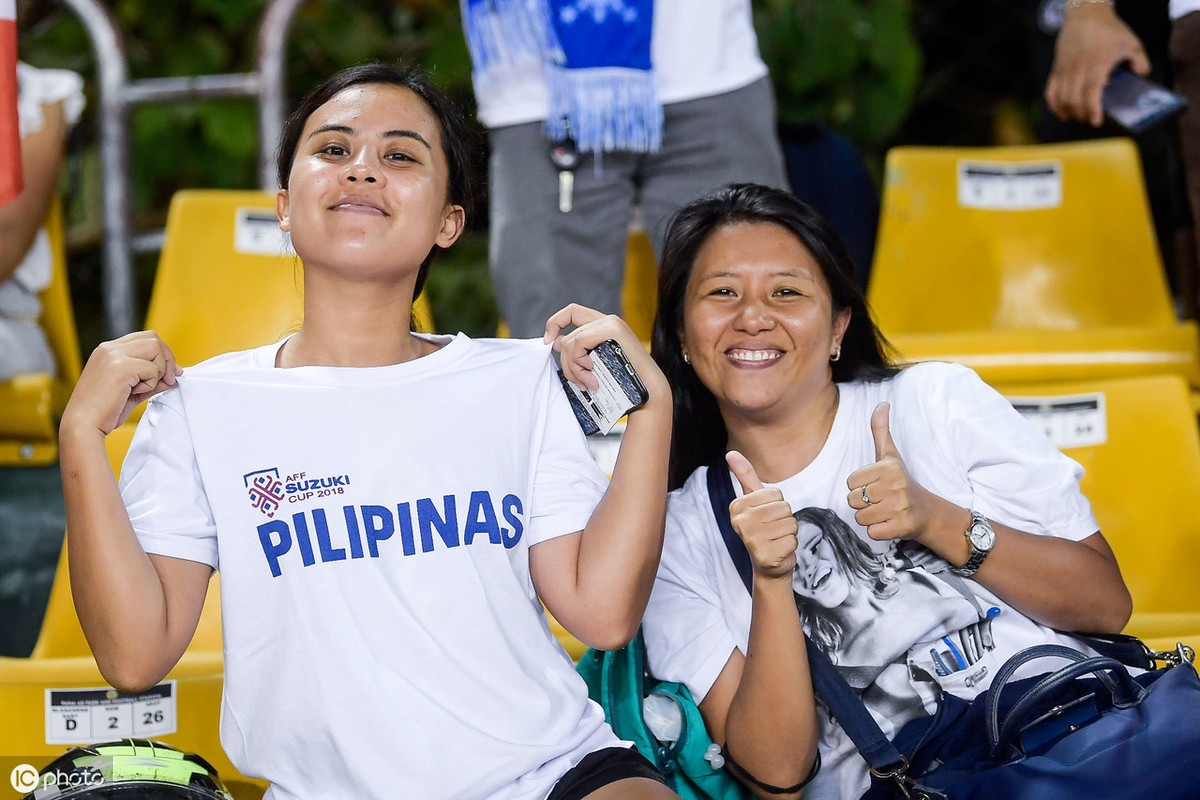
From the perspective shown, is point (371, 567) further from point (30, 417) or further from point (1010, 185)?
point (1010, 185)

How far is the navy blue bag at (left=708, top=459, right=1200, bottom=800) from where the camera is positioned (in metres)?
1.35

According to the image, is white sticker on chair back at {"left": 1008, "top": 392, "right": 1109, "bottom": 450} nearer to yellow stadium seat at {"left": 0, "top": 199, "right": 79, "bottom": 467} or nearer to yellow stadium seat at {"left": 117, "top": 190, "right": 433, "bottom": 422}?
yellow stadium seat at {"left": 117, "top": 190, "right": 433, "bottom": 422}

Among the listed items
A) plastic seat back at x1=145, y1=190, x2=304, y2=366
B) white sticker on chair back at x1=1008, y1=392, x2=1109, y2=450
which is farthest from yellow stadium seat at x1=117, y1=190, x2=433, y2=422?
white sticker on chair back at x1=1008, y1=392, x2=1109, y2=450

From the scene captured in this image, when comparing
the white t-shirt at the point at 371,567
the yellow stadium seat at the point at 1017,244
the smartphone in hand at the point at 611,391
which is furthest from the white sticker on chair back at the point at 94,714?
the yellow stadium seat at the point at 1017,244

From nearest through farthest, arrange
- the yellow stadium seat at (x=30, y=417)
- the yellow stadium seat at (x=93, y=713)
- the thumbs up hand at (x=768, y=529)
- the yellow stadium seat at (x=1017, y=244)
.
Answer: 1. the thumbs up hand at (x=768, y=529)
2. the yellow stadium seat at (x=93, y=713)
3. the yellow stadium seat at (x=30, y=417)
4. the yellow stadium seat at (x=1017, y=244)

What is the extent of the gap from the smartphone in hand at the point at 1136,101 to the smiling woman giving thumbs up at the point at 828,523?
0.79 metres

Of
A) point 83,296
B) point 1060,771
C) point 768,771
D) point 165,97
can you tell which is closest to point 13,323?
point 165,97

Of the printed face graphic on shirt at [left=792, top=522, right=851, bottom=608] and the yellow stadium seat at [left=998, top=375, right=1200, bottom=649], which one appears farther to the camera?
the yellow stadium seat at [left=998, top=375, right=1200, bottom=649]

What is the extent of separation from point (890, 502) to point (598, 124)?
110 centimetres

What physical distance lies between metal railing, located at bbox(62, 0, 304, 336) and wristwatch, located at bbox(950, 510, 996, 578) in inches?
80.6

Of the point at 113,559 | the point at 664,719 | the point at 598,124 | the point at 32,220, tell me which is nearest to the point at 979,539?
the point at 664,719

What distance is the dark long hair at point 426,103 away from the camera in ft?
5.48

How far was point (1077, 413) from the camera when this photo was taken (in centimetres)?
227

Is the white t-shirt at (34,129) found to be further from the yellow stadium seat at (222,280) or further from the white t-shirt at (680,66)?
the white t-shirt at (680,66)
